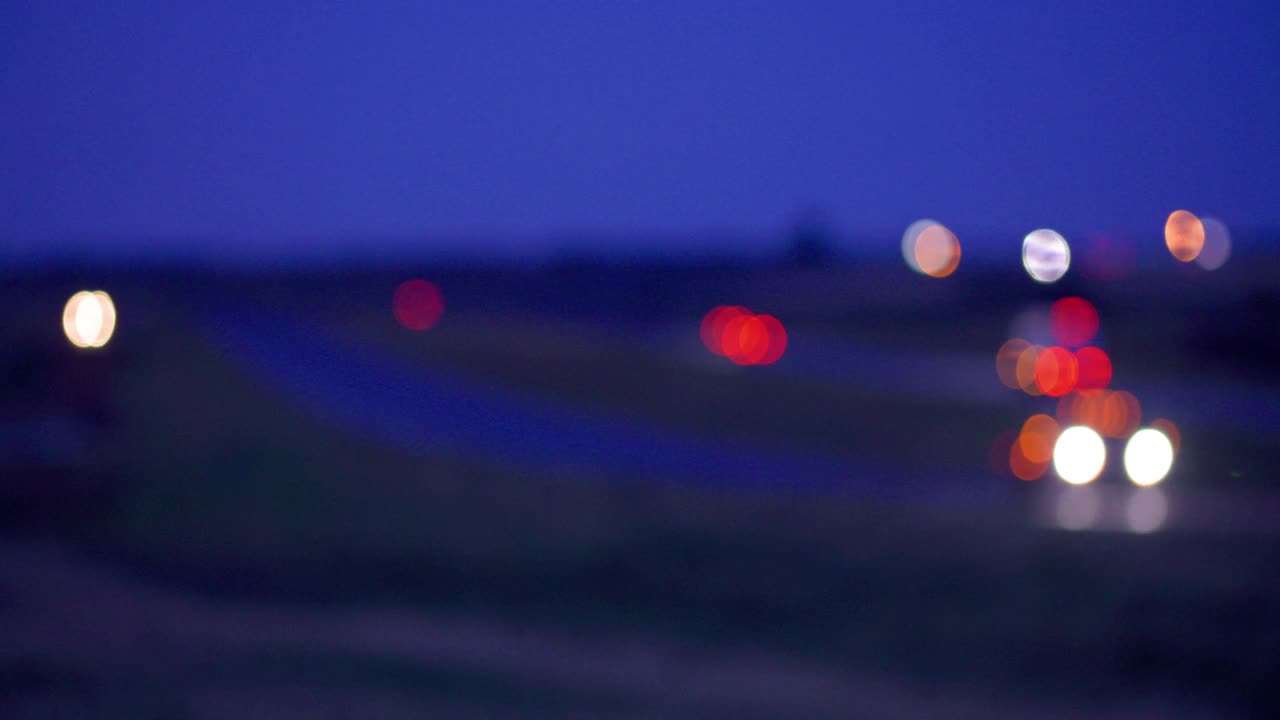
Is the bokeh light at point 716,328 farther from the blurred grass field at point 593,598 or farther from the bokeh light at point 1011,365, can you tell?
the blurred grass field at point 593,598

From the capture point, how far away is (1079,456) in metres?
15.9

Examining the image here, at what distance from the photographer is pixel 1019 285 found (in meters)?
57.4

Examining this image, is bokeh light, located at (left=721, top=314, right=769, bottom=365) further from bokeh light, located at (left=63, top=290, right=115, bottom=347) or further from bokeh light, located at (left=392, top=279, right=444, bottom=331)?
bokeh light, located at (left=63, top=290, right=115, bottom=347)

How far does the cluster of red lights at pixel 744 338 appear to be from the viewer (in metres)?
38.2

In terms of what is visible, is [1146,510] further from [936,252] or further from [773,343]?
[936,252]

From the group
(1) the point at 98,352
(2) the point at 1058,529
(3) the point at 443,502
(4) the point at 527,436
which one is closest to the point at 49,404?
(1) the point at 98,352

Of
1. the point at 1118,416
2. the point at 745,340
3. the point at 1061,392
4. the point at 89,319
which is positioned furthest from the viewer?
the point at 745,340

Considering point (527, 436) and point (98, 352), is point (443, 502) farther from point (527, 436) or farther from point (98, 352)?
point (527, 436)

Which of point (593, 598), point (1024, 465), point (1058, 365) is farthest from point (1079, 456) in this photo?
point (1058, 365)

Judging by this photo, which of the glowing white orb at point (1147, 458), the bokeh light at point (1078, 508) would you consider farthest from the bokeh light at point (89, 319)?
the glowing white orb at point (1147, 458)

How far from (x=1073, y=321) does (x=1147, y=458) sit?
900 inches

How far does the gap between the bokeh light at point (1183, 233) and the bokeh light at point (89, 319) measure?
17845 mm

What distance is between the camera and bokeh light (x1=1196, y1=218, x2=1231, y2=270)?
33.0 m

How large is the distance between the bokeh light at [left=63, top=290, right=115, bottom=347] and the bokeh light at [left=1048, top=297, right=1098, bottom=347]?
70.3ft
